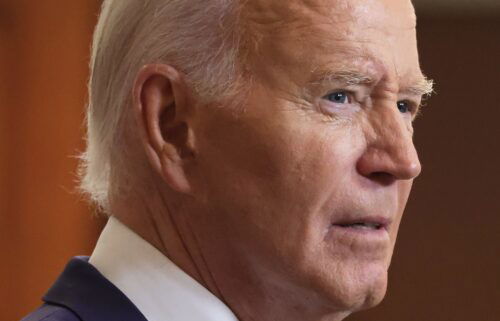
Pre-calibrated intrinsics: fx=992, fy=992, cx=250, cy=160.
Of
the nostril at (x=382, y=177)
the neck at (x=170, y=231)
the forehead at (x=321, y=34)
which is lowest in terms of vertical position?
the neck at (x=170, y=231)

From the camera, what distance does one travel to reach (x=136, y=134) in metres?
1.31

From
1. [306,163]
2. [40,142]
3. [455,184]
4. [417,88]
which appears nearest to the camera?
[306,163]

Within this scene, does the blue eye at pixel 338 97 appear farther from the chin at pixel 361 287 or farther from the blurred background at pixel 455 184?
the blurred background at pixel 455 184

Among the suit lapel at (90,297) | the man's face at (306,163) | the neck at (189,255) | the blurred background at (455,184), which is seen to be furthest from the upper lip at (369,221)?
the blurred background at (455,184)

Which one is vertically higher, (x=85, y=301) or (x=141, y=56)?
(x=141, y=56)

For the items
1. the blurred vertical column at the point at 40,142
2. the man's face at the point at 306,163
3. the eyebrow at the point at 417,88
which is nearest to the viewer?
the man's face at the point at 306,163

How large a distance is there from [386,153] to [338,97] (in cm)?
9

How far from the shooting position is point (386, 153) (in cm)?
125

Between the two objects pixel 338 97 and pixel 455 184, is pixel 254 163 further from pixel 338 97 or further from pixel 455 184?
pixel 455 184

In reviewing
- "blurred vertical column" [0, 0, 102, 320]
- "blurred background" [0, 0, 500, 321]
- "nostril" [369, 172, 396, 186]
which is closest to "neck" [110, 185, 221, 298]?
"nostril" [369, 172, 396, 186]

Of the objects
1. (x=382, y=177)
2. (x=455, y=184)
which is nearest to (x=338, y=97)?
(x=382, y=177)

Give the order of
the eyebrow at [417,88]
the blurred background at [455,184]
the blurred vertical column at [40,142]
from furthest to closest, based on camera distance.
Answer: the blurred background at [455,184] → the blurred vertical column at [40,142] → the eyebrow at [417,88]

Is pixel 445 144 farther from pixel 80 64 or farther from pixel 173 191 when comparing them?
pixel 173 191

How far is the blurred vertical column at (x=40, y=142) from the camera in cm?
309
